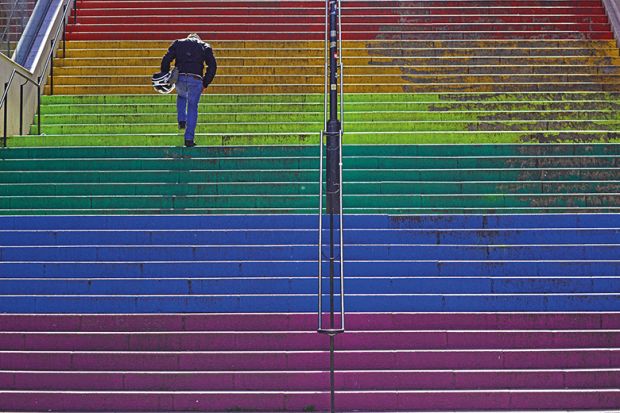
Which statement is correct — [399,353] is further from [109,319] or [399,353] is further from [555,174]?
[555,174]

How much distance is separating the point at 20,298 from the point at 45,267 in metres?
0.59

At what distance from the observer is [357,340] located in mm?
9555

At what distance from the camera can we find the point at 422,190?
1209 cm

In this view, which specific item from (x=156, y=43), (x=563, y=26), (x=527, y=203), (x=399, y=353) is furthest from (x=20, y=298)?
(x=563, y=26)

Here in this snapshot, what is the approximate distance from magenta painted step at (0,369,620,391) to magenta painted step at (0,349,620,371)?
0.48 feet

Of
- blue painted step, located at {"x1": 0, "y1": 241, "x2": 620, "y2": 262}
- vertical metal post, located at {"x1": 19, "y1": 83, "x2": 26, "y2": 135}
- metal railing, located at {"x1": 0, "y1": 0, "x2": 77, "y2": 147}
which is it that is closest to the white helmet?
metal railing, located at {"x1": 0, "y1": 0, "x2": 77, "y2": 147}

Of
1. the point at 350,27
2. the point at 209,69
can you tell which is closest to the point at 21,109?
the point at 209,69

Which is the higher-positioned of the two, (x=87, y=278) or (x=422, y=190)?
(x=422, y=190)

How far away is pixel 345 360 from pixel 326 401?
51 centimetres

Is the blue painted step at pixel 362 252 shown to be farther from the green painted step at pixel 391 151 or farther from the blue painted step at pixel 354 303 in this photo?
the green painted step at pixel 391 151

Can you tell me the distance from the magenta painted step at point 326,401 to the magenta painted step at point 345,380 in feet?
0.51

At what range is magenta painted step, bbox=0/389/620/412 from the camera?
8.98 metres

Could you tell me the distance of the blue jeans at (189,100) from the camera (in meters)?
12.8

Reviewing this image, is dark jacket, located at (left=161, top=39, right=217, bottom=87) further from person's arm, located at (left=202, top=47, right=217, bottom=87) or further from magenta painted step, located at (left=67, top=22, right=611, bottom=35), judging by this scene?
magenta painted step, located at (left=67, top=22, right=611, bottom=35)
